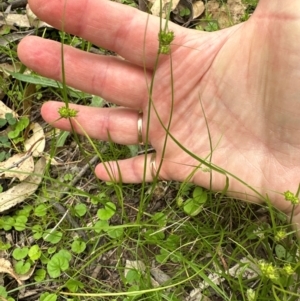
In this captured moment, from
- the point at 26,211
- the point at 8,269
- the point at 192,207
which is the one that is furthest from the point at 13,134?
A: the point at 192,207

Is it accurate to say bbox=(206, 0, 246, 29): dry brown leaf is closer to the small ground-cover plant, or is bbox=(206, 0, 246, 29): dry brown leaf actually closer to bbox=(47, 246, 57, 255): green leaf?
the small ground-cover plant

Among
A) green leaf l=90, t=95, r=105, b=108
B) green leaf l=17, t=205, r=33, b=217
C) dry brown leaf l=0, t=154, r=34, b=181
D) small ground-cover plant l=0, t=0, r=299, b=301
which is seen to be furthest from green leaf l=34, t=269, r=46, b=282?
green leaf l=90, t=95, r=105, b=108

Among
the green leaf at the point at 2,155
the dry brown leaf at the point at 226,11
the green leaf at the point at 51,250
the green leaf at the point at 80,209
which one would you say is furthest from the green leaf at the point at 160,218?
the dry brown leaf at the point at 226,11

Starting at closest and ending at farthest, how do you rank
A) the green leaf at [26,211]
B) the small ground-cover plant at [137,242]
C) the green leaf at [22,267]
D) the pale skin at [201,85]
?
the pale skin at [201,85]
the small ground-cover plant at [137,242]
the green leaf at [22,267]
the green leaf at [26,211]

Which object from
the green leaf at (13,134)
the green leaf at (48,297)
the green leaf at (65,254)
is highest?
the green leaf at (13,134)

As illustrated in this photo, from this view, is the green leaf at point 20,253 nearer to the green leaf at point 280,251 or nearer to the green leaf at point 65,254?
the green leaf at point 65,254

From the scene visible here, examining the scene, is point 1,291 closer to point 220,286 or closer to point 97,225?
point 97,225

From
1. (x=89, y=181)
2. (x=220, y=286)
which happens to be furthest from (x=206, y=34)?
(x=220, y=286)

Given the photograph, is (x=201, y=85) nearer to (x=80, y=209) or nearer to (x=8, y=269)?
(x=80, y=209)
